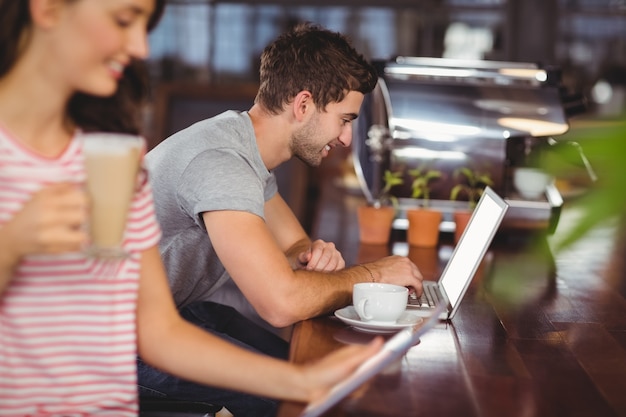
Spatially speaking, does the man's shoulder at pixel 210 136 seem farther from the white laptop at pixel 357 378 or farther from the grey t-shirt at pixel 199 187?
the white laptop at pixel 357 378

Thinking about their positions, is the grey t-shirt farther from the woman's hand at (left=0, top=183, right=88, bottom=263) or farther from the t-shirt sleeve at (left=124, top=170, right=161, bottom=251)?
the woman's hand at (left=0, top=183, right=88, bottom=263)

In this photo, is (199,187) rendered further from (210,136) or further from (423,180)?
(423,180)

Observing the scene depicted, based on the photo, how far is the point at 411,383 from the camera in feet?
4.86

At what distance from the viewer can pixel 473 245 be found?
80.7 inches

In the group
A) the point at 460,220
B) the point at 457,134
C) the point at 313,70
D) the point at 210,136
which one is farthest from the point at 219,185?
the point at 457,134

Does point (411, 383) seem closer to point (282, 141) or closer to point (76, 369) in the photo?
point (76, 369)

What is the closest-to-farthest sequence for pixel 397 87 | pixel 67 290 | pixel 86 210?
1. pixel 86 210
2. pixel 67 290
3. pixel 397 87

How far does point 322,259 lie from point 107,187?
110 centimetres

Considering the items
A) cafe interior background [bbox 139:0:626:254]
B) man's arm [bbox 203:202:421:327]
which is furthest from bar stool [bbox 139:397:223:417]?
cafe interior background [bbox 139:0:626:254]

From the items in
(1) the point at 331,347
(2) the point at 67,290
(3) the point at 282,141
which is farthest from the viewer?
(3) the point at 282,141

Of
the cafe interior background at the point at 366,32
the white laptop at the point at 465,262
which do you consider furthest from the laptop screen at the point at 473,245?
the cafe interior background at the point at 366,32

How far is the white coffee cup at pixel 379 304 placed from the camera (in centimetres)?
177

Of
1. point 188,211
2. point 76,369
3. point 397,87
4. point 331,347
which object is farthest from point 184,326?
point 397,87

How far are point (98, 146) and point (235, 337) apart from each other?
1.36 m
